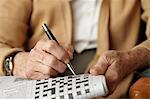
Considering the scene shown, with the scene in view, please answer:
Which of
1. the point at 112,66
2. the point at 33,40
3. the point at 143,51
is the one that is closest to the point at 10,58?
the point at 33,40

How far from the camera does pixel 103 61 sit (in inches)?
35.6

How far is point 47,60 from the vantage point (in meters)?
0.88

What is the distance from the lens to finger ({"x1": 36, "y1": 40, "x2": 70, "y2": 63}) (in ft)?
2.83

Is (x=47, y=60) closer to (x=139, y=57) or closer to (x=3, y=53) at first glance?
(x=3, y=53)

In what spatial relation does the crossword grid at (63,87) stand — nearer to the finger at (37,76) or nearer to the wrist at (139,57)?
the finger at (37,76)

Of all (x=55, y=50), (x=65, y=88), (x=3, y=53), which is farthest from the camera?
(x=3, y=53)

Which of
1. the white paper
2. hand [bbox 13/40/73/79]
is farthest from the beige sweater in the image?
the white paper

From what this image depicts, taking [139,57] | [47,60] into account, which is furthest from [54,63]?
[139,57]

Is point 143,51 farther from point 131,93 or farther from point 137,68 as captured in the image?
point 131,93

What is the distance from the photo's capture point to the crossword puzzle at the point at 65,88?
29.2 inches

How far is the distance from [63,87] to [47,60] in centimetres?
13

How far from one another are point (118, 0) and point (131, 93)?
47cm

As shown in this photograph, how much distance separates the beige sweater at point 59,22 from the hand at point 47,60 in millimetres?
206

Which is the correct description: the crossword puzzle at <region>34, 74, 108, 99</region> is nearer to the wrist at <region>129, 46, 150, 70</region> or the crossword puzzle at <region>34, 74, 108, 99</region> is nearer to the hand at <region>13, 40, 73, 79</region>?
the hand at <region>13, 40, 73, 79</region>
